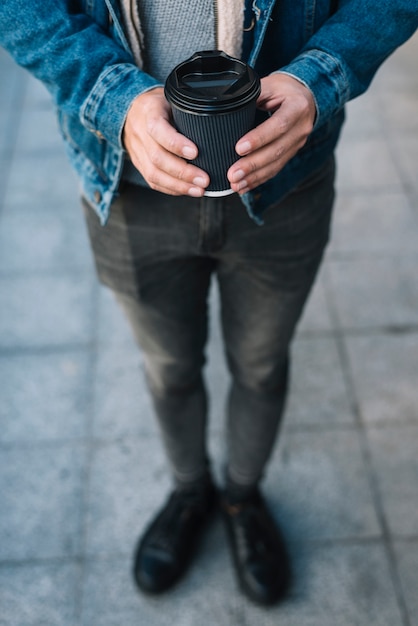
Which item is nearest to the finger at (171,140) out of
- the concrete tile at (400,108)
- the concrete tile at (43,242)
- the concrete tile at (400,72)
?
the concrete tile at (43,242)

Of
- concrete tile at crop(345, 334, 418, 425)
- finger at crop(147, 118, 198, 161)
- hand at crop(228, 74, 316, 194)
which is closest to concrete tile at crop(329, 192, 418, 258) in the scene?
concrete tile at crop(345, 334, 418, 425)

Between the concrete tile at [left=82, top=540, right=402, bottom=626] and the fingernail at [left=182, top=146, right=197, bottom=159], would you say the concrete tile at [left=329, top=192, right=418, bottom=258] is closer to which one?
the concrete tile at [left=82, top=540, right=402, bottom=626]

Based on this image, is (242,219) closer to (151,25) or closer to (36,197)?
(151,25)

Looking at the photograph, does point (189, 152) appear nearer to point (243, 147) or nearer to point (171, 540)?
point (243, 147)

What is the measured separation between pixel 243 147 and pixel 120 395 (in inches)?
52.5

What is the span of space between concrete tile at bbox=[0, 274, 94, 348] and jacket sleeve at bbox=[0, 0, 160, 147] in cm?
131

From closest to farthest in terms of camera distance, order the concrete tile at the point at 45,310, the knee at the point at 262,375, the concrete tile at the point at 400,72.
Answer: the knee at the point at 262,375 → the concrete tile at the point at 45,310 → the concrete tile at the point at 400,72

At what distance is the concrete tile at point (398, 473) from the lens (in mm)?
1678

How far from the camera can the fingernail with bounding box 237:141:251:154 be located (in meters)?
0.78

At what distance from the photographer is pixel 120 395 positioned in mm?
1992

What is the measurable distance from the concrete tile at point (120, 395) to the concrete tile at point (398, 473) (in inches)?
26.4

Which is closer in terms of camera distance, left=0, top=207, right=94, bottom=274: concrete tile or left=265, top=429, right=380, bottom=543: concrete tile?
left=265, top=429, right=380, bottom=543: concrete tile

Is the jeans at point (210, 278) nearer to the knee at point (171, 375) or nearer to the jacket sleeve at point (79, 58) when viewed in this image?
the knee at point (171, 375)

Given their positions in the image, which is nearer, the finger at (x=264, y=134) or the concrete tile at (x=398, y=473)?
the finger at (x=264, y=134)
